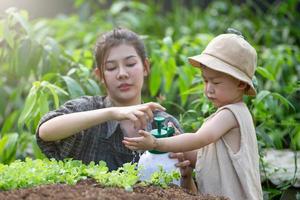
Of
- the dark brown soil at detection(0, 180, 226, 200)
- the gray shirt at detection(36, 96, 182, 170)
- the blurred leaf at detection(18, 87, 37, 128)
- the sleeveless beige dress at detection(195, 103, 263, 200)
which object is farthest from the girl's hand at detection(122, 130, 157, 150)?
the blurred leaf at detection(18, 87, 37, 128)

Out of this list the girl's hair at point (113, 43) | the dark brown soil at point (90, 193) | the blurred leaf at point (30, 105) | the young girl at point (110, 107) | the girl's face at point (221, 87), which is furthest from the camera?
the blurred leaf at point (30, 105)

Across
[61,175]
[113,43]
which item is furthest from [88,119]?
[113,43]

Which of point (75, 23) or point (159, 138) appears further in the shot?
point (75, 23)

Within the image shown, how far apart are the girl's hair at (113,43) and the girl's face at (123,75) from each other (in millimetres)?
30

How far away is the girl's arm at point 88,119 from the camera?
3.70m

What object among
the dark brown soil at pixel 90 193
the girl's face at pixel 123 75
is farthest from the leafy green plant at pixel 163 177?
the girl's face at pixel 123 75

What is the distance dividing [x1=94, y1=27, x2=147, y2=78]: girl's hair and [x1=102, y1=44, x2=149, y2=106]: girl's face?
3 cm

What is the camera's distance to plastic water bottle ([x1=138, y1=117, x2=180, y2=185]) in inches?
146

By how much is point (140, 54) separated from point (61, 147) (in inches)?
28.2

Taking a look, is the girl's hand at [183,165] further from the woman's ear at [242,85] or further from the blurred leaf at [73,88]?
the blurred leaf at [73,88]

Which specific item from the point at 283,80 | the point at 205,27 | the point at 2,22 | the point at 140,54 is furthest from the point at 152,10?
the point at 140,54

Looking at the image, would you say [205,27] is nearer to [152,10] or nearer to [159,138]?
[152,10]

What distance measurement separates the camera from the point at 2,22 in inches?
205

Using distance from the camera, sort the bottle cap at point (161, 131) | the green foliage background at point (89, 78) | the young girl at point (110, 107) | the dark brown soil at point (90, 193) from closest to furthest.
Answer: the dark brown soil at point (90, 193) < the bottle cap at point (161, 131) < the young girl at point (110, 107) < the green foliage background at point (89, 78)
